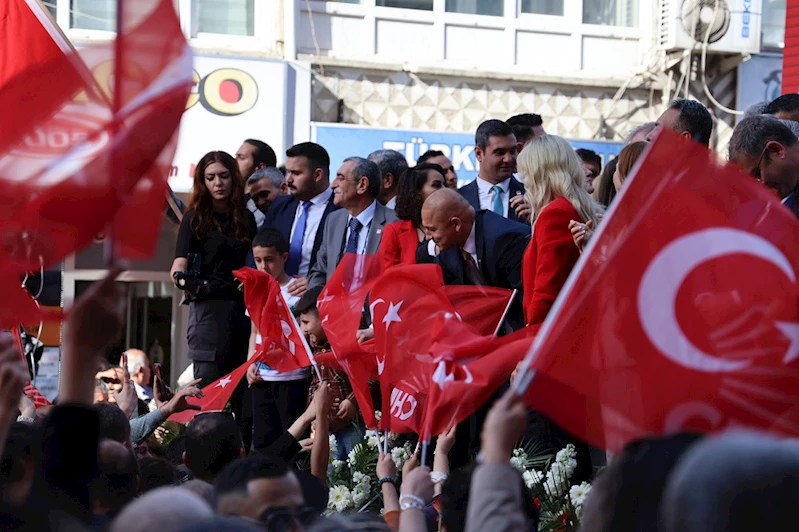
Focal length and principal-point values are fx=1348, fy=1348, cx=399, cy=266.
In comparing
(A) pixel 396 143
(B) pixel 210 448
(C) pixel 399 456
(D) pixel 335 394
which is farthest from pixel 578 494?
(A) pixel 396 143

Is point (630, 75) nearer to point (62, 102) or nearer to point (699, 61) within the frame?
point (699, 61)

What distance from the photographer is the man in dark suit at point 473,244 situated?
21.7 feet

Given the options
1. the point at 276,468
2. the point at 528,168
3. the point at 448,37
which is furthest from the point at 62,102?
the point at 448,37

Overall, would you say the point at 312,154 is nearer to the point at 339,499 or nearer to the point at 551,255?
the point at 339,499

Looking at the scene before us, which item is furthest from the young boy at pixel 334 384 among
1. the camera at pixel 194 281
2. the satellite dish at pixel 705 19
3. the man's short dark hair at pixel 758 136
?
the satellite dish at pixel 705 19

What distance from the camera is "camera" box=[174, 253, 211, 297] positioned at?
27.2ft

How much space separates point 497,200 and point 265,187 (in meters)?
2.29

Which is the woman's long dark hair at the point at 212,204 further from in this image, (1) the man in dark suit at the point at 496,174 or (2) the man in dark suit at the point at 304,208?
(1) the man in dark suit at the point at 496,174

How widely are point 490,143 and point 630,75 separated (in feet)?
32.0

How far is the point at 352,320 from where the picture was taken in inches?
266

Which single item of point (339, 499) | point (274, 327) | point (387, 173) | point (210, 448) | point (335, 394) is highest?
point (387, 173)

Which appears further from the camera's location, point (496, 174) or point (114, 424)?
point (496, 174)

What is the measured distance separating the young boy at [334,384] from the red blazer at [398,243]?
454 millimetres

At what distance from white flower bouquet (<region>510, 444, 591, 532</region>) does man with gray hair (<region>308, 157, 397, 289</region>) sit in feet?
7.16
